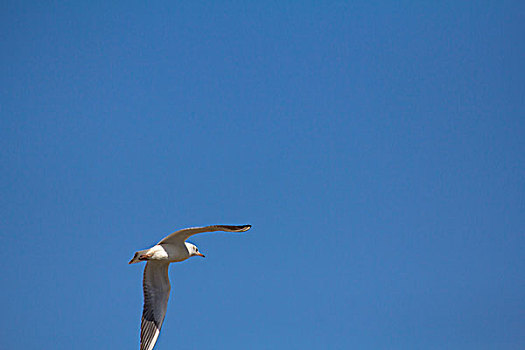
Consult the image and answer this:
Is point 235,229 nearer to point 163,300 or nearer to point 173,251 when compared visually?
point 173,251

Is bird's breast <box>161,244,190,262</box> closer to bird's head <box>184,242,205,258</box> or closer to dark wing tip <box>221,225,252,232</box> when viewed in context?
bird's head <box>184,242,205,258</box>

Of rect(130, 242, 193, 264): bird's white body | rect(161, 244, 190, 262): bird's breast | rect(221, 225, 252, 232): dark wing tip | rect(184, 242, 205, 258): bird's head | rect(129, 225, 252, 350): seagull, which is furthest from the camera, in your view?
rect(184, 242, 205, 258): bird's head

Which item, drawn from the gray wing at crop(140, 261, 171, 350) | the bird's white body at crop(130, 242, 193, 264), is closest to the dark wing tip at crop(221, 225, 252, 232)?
the bird's white body at crop(130, 242, 193, 264)

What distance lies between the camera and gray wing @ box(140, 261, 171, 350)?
1316 centimetres

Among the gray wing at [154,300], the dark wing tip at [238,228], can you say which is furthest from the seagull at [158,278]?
the dark wing tip at [238,228]

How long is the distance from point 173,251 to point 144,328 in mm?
2075

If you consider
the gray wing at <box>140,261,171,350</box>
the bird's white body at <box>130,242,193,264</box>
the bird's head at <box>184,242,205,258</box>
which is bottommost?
the gray wing at <box>140,261,171,350</box>

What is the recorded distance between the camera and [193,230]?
37.5 feet

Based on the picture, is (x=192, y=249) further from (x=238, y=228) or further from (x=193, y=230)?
(x=238, y=228)

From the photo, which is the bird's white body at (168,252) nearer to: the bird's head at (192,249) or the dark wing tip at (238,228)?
the bird's head at (192,249)

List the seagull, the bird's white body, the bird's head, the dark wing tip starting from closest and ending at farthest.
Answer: the dark wing tip
the bird's white body
the seagull
the bird's head

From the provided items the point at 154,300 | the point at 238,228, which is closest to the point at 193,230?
the point at 238,228

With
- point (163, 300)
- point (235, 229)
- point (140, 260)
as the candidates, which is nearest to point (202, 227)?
point (235, 229)

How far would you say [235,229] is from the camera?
10.5 metres
